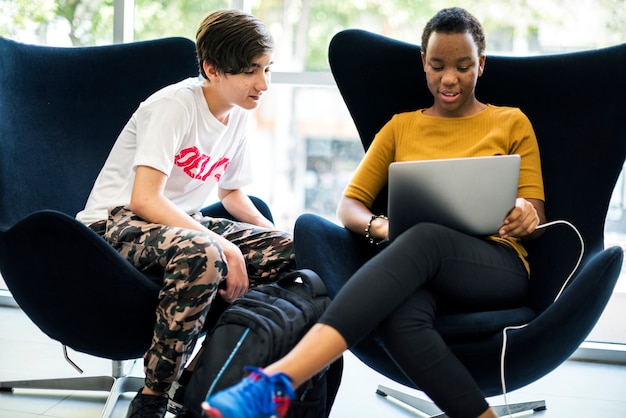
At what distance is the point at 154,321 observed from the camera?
68.6 inches

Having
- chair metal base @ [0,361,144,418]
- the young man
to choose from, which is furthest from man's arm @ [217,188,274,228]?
chair metal base @ [0,361,144,418]

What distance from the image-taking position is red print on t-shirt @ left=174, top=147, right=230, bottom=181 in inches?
77.5

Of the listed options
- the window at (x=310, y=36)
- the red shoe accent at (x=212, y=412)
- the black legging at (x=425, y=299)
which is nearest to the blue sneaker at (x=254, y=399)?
the red shoe accent at (x=212, y=412)

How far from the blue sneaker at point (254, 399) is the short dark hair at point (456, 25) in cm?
100

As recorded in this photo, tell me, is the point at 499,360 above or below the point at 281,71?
below

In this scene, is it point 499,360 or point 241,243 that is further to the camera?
point 241,243

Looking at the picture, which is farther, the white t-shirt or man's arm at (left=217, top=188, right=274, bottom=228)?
man's arm at (left=217, top=188, right=274, bottom=228)

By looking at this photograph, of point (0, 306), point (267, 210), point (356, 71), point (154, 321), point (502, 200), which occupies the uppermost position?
point (356, 71)

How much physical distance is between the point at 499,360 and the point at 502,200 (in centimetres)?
33

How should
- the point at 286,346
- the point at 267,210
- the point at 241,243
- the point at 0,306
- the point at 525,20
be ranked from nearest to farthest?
1. the point at 286,346
2. the point at 241,243
3. the point at 267,210
4. the point at 525,20
5. the point at 0,306

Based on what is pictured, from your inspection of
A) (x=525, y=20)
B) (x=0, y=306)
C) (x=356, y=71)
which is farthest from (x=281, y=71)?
(x=0, y=306)

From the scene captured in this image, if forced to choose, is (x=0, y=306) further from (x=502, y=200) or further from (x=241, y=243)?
(x=502, y=200)

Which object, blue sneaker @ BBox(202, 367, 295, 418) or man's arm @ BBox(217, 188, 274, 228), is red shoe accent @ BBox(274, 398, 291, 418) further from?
man's arm @ BBox(217, 188, 274, 228)

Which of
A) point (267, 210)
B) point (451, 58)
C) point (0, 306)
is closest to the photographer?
point (451, 58)
